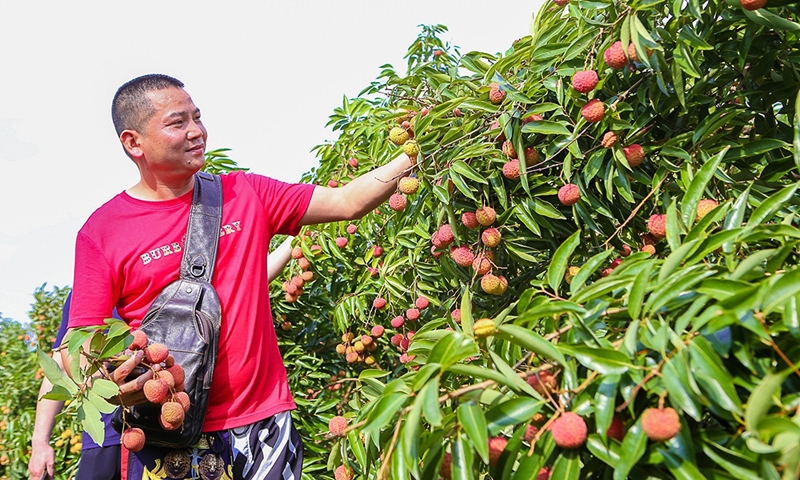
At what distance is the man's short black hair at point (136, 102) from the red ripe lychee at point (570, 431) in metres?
1.51

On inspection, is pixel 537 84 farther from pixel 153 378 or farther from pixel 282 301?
pixel 282 301

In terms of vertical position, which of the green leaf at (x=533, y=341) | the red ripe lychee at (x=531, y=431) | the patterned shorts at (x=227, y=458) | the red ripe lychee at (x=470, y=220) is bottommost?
the patterned shorts at (x=227, y=458)

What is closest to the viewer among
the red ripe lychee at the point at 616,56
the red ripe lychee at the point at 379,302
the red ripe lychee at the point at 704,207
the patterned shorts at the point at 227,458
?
the red ripe lychee at the point at 704,207

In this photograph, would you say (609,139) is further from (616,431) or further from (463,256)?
(616,431)

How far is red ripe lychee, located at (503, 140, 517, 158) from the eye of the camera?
1762mm

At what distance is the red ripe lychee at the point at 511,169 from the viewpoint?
68.1 inches

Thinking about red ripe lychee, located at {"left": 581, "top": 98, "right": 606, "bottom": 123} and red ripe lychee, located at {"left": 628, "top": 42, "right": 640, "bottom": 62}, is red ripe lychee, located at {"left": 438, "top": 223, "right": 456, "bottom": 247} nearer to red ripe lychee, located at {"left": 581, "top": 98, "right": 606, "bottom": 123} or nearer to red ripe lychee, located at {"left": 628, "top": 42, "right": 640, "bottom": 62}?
red ripe lychee, located at {"left": 581, "top": 98, "right": 606, "bottom": 123}

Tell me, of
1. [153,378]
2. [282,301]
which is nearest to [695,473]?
[153,378]

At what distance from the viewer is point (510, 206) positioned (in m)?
1.85

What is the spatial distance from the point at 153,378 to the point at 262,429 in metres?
0.38

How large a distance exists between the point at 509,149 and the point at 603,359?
92cm

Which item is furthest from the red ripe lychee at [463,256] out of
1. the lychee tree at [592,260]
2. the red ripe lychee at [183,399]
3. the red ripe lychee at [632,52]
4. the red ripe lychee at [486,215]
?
the red ripe lychee at [183,399]

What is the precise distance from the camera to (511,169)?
68.3 inches

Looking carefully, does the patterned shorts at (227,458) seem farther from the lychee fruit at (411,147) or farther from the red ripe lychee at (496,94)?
the red ripe lychee at (496,94)
